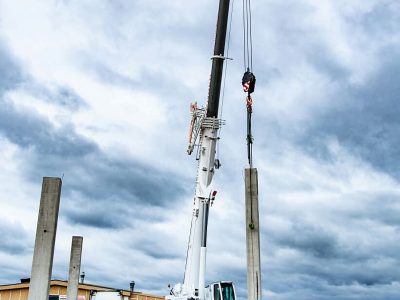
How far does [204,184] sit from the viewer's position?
22.8 m

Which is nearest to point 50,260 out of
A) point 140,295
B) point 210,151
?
point 210,151

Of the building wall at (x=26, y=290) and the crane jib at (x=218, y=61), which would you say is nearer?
the crane jib at (x=218, y=61)

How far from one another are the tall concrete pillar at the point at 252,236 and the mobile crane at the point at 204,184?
12.3 ft

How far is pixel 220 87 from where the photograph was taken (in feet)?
79.8

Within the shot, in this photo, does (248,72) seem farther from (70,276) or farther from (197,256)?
(70,276)

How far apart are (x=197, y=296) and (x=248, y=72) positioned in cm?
948

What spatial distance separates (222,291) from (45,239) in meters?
8.73

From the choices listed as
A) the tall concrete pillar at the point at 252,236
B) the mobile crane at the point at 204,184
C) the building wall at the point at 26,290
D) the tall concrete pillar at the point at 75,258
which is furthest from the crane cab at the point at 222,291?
the building wall at the point at 26,290

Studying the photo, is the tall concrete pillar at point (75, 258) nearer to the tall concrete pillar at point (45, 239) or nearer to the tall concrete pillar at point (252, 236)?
the tall concrete pillar at point (252, 236)

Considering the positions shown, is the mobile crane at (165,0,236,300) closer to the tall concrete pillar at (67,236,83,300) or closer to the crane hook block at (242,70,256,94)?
the crane hook block at (242,70,256,94)

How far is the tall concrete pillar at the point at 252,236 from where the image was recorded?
56.0ft

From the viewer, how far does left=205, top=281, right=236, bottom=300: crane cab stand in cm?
2066

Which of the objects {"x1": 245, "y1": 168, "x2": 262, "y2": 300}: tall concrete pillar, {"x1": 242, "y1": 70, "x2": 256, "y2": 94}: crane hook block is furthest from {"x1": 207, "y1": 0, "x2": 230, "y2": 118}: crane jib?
{"x1": 245, "y1": 168, "x2": 262, "y2": 300}: tall concrete pillar

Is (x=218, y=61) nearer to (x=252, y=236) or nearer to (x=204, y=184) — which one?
(x=204, y=184)
